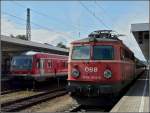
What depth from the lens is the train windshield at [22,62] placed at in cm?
2593

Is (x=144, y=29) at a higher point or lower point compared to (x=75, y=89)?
higher

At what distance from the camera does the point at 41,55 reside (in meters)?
26.9

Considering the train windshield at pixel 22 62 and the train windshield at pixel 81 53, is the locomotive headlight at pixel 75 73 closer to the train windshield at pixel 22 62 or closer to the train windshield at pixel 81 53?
the train windshield at pixel 81 53

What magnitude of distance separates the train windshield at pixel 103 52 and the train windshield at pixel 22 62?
38.5 feet

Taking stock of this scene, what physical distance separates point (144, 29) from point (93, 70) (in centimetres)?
960

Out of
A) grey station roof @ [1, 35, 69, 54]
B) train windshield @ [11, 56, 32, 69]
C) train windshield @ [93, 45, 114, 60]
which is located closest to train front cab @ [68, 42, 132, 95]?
train windshield @ [93, 45, 114, 60]

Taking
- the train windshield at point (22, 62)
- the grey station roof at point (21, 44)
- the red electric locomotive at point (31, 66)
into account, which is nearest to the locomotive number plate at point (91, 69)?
the red electric locomotive at point (31, 66)

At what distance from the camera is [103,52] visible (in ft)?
48.3

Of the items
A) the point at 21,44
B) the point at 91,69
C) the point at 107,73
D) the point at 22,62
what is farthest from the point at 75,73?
the point at 21,44

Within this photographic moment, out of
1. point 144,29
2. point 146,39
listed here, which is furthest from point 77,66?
point 146,39

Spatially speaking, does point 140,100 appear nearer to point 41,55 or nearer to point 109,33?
point 109,33

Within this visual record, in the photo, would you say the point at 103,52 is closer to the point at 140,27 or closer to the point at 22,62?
the point at 140,27

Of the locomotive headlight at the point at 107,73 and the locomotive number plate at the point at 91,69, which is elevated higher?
the locomotive number plate at the point at 91,69

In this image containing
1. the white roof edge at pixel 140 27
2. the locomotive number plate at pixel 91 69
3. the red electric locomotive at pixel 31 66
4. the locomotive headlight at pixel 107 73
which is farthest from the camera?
the red electric locomotive at pixel 31 66
